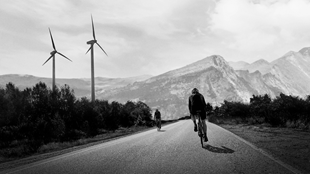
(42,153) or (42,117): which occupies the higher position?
(42,117)

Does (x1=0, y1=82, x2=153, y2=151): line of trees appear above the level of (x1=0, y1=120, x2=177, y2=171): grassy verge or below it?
above

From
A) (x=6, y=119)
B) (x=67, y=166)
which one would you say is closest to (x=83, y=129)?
(x=6, y=119)

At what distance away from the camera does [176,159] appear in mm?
8641

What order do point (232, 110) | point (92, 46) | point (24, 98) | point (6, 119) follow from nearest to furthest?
1. point (6, 119)
2. point (24, 98)
3. point (92, 46)
4. point (232, 110)

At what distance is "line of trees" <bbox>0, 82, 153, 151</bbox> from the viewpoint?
25.0m

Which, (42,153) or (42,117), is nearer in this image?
(42,153)

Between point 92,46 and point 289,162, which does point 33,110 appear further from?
point 92,46

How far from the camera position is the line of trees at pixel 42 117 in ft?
81.9

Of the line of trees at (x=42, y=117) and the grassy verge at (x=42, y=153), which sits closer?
the grassy verge at (x=42, y=153)

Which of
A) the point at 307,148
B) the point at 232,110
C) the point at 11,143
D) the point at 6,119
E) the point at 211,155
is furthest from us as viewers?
the point at 232,110

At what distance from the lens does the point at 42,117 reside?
2883cm

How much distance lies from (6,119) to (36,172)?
20.6 meters

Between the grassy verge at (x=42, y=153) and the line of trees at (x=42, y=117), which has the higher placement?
the line of trees at (x=42, y=117)

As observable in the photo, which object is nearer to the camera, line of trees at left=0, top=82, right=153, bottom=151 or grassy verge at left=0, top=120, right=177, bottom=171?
grassy verge at left=0, top=120, right=177, bottom=171
